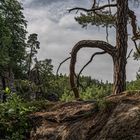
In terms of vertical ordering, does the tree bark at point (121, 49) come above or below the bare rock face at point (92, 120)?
above

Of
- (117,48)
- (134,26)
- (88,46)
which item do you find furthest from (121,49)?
Answer: (134,26)

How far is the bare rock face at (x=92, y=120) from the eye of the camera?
944 cm

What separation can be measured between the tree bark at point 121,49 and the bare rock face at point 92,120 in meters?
6.39

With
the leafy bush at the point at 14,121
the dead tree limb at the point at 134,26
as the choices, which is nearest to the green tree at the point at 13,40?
the dead tree limb at the point at 134,26

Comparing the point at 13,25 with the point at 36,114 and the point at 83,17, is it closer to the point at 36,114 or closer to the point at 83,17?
the point at 83,17

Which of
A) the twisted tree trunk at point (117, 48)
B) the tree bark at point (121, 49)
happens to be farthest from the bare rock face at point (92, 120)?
the twisted tree trunk at point (117, 48)

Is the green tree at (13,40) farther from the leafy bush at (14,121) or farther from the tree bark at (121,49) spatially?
the leafy bush at (14,121)

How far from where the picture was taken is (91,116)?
10.4 metres

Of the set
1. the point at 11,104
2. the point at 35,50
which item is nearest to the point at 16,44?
the point at 35,50

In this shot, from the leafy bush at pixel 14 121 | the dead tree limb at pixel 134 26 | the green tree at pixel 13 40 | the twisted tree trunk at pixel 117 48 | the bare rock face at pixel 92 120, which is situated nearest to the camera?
the bare rock face at pixel 92 120

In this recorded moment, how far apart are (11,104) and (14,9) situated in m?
35.4

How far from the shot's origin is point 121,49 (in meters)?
18.2

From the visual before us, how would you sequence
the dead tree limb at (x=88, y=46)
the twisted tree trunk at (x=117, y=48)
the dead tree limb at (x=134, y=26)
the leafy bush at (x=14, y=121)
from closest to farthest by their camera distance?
the leafy bush at (x=14, y=121), the twisted tree trunk at (x=117, y=48), the dead tree limb at (x=88, y=46), the dead tree limb at (x=134, y=26)

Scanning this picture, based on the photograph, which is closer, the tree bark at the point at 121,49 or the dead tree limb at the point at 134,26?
the tree bark at the point at 121,49
